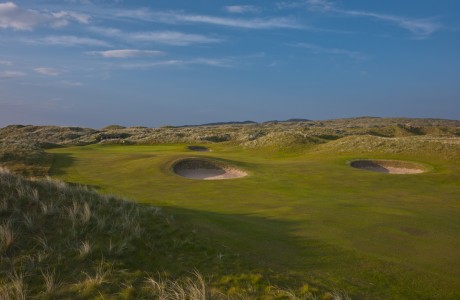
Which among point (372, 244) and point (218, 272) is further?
point (372, 244)

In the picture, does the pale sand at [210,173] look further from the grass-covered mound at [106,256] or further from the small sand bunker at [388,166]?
the grass-covered mound at [106,256]

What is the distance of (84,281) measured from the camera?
7602 millimetres

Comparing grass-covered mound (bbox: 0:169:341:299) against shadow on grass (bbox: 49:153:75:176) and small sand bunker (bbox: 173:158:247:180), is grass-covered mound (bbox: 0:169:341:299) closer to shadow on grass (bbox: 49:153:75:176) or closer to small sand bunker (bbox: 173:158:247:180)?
shadow on grass (bbox: 49:153:75:176)

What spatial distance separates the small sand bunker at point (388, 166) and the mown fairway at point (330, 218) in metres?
3.23

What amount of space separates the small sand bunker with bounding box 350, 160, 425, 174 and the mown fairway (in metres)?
3.23

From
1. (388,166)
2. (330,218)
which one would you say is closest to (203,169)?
(388,166)

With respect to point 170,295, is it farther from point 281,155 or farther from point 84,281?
point 281,155

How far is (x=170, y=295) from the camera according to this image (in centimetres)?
715

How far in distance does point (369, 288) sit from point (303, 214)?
576cm

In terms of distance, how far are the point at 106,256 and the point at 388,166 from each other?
28.8 metres

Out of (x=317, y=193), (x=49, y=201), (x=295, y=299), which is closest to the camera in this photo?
(x=295, y=299)

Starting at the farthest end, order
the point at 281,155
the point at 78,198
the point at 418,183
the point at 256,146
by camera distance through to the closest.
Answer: the point at 256,146 < the point at 281,155 < the point at 418,183 < the point at 78,198

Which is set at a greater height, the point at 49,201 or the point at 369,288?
the point at 49,201

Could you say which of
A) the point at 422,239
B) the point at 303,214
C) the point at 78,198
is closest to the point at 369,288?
the point at 422,239
